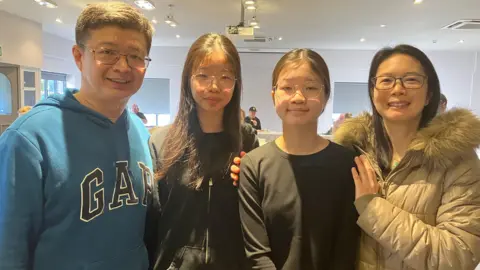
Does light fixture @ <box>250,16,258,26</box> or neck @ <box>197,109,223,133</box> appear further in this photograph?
light fixture @ <box>250,16,258,26</box>

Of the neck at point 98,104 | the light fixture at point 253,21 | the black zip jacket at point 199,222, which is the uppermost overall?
the light fixture at point 253,21

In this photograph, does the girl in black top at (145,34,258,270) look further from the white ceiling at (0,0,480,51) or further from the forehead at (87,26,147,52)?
the white ceiling at (0,0,480,51)

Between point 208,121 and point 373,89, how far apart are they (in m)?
0.72

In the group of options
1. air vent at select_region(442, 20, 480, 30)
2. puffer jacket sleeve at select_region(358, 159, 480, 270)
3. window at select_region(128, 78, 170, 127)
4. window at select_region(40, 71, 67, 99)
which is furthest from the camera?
window at select_region(128, 78, 170, 127)

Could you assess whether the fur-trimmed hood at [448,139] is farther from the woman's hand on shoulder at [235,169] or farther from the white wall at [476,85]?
the white wall at [476,85]

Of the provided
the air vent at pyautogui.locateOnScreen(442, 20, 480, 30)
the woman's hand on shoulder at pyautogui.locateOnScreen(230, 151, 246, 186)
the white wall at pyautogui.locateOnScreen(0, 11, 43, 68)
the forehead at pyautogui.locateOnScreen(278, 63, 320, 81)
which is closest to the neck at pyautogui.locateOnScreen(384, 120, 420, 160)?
the forehead at pyautogui.locateOnScreen(278, 63, 320, 81)

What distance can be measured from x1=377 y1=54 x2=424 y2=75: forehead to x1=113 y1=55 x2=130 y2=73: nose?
1.00m

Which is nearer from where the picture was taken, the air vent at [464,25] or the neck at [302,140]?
the neck at [302,140]

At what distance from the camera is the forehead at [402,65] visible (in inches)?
57.1

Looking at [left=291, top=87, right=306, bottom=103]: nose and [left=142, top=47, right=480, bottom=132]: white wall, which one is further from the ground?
[left=142, top=47, right=480, bottom=132]: white wall

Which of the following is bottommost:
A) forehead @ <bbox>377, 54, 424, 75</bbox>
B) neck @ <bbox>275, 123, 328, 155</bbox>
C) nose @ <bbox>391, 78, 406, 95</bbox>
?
neck @ <bbox>275, 123, 328, 155</bbox>

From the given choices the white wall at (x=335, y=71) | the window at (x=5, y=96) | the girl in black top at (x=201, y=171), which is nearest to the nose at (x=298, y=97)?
the girl in black top at (x=201, y=171)

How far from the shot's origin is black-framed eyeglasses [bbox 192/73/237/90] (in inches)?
60.1

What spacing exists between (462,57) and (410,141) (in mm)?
13510
